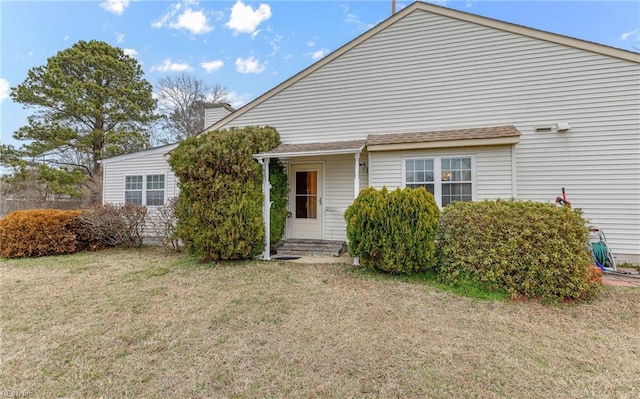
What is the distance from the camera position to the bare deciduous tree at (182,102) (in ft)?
75.4

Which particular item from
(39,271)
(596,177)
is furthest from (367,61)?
(39,271)

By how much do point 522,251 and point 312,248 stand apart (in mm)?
4687

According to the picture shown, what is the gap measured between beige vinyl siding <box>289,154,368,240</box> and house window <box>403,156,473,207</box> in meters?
1.71

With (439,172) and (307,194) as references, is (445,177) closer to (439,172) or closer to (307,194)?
(439,172)

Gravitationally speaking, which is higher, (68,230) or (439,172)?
(439,172)

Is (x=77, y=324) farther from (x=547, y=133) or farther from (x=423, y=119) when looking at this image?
(x=547, y=133)

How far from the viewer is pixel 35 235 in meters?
7.98

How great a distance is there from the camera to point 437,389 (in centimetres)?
242

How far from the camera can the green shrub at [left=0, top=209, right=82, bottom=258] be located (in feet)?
25.9

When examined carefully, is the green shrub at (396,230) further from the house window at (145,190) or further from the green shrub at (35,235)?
the green shrub at (35,235)

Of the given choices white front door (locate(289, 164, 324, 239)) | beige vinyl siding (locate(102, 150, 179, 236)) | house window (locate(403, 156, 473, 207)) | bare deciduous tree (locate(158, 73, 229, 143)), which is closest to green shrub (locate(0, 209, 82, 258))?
beige vinyl siding (locate(102, 150, 179, 236))

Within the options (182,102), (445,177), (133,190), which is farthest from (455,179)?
(182,102)

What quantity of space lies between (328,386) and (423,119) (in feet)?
22.7

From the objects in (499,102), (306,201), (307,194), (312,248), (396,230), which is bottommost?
(312,248)
